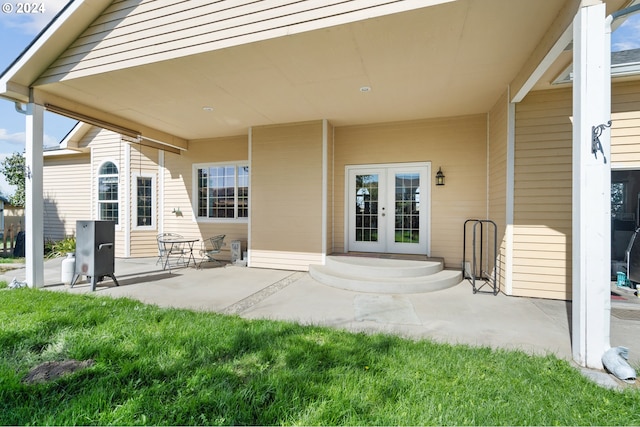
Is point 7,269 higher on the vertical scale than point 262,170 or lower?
lower

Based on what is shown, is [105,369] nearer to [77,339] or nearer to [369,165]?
[77,339]

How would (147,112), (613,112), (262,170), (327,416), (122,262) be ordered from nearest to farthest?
(327,416)
(613,112)
(147,112)
(262,170)
(122,262)

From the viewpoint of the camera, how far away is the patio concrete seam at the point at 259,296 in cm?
382

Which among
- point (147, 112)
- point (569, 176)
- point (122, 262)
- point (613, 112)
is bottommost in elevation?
point (122, 262)

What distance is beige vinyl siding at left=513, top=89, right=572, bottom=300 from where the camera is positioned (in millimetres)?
4270

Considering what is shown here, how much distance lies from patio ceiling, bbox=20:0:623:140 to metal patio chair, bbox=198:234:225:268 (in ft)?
8.84

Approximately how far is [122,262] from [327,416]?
7475 millimetres

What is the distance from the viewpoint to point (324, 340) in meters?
2.74

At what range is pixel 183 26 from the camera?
3701 millimetres

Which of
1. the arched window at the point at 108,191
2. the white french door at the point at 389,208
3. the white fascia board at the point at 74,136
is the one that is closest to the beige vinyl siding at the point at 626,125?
A: the white french door at the point at 389,208

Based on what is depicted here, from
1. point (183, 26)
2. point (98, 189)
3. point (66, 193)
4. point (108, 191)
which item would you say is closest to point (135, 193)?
point (108, 191)

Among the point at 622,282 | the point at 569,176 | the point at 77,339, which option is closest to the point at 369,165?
the point at 569,176

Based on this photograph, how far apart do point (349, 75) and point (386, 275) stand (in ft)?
10.7
